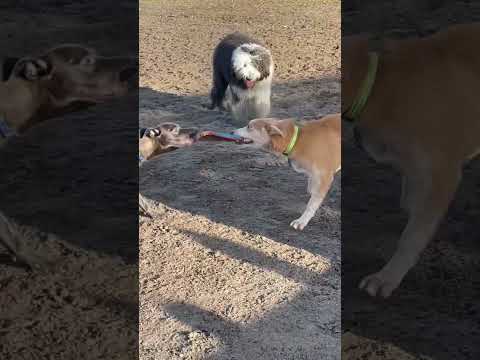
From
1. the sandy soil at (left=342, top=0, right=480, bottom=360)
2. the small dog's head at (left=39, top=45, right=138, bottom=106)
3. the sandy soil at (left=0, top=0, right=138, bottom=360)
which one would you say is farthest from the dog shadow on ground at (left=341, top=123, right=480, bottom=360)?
the small dog's head at (left=39, top=45, right=138, bottom=106)

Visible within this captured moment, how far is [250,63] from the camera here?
9.61ft

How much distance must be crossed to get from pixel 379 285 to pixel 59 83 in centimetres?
122

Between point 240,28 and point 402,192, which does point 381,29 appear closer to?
point 402,192

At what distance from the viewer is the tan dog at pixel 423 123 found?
210 centimetres

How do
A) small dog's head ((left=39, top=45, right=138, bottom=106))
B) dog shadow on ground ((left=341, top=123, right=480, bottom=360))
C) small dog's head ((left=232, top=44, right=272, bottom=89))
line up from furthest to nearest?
small dog's head ((left=232, top=44, right=272, bottom=89)) < small dog's head ((left=39, top=45, right=138, bottom=106)) < dog shadow on ground ((left=341, top=123, right=480, bottom=360))

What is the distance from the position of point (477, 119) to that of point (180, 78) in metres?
1.35

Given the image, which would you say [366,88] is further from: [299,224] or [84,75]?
[84,75]

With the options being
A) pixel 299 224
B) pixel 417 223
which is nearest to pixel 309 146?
pixel 299 224

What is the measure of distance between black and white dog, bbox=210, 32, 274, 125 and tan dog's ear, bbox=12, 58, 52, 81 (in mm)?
909

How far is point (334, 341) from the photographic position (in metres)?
2.40

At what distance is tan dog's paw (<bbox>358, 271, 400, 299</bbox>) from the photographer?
2121 millimetres

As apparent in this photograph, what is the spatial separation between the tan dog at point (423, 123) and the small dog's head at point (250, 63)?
32.1 inches

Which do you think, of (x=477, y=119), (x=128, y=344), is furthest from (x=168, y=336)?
(x=477, y=119)

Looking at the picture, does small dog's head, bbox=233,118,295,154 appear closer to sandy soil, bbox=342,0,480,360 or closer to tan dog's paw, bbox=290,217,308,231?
tan dog's paw, bbox=290,217,308,231
